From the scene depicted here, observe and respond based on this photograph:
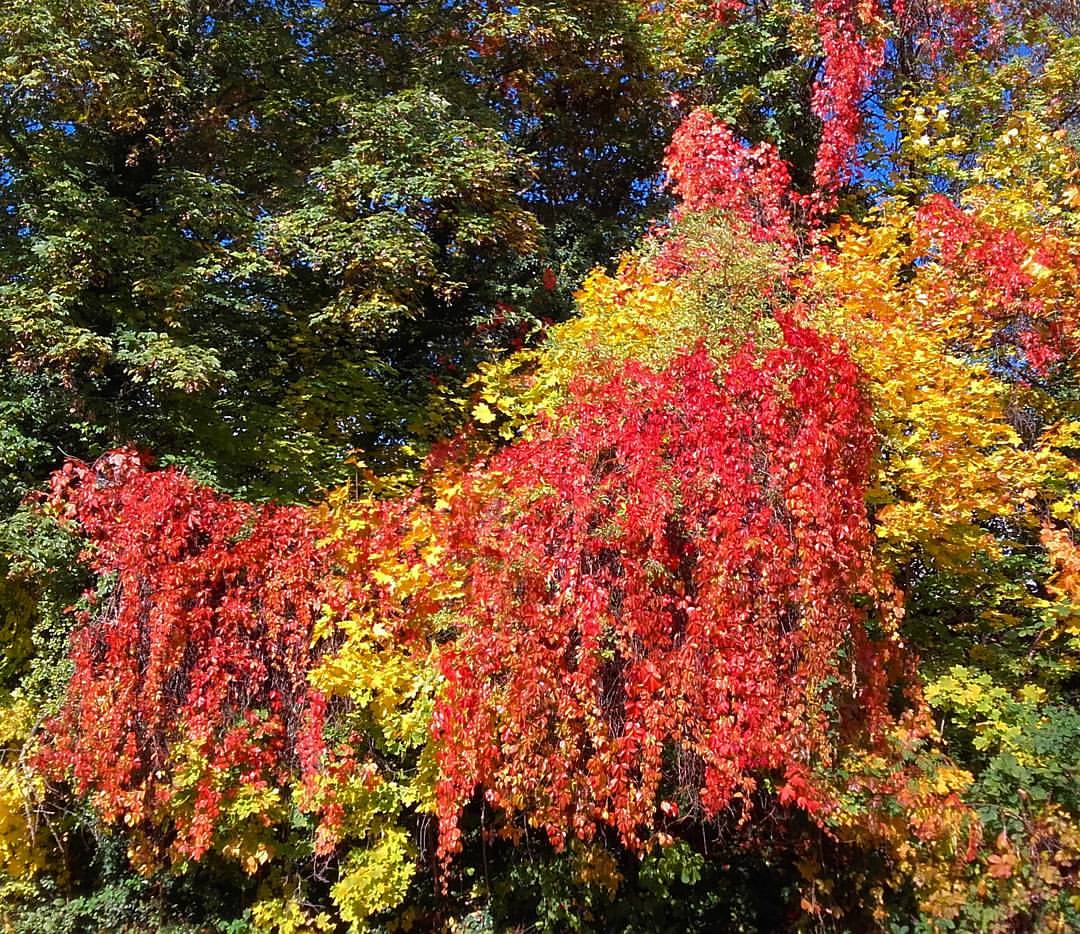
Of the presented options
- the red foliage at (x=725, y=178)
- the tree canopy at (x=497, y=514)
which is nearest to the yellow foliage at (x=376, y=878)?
the tree canopy at (x=497, y=514)

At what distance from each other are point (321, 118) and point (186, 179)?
2057 millimetres

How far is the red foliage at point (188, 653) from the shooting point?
5.21m

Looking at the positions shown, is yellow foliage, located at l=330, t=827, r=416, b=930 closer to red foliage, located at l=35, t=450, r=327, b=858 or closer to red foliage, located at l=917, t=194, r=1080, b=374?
red foliage, located at l=35, t=450, r=327, b=858

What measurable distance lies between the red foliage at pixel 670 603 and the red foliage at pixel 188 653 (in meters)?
1.39

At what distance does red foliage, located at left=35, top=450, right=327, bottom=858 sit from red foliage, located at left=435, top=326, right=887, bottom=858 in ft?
4.57

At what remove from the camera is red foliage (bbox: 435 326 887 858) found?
427cm

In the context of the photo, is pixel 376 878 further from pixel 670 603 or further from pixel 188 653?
pixel 670 603

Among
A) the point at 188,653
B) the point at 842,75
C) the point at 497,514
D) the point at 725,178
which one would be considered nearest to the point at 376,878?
the point at 188,653

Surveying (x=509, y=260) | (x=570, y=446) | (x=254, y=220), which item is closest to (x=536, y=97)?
(x=509, y=260)

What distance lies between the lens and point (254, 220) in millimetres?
7527

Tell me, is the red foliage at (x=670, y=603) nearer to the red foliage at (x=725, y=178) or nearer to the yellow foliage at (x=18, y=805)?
the red foliage at (x=725, y=178)

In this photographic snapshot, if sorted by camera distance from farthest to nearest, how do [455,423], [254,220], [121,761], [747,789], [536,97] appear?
[536,97] < [455,423] < [254,220] < [121,761] < [747,789]

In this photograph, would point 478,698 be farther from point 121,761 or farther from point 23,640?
point 23,640

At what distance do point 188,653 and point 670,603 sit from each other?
3.07m
